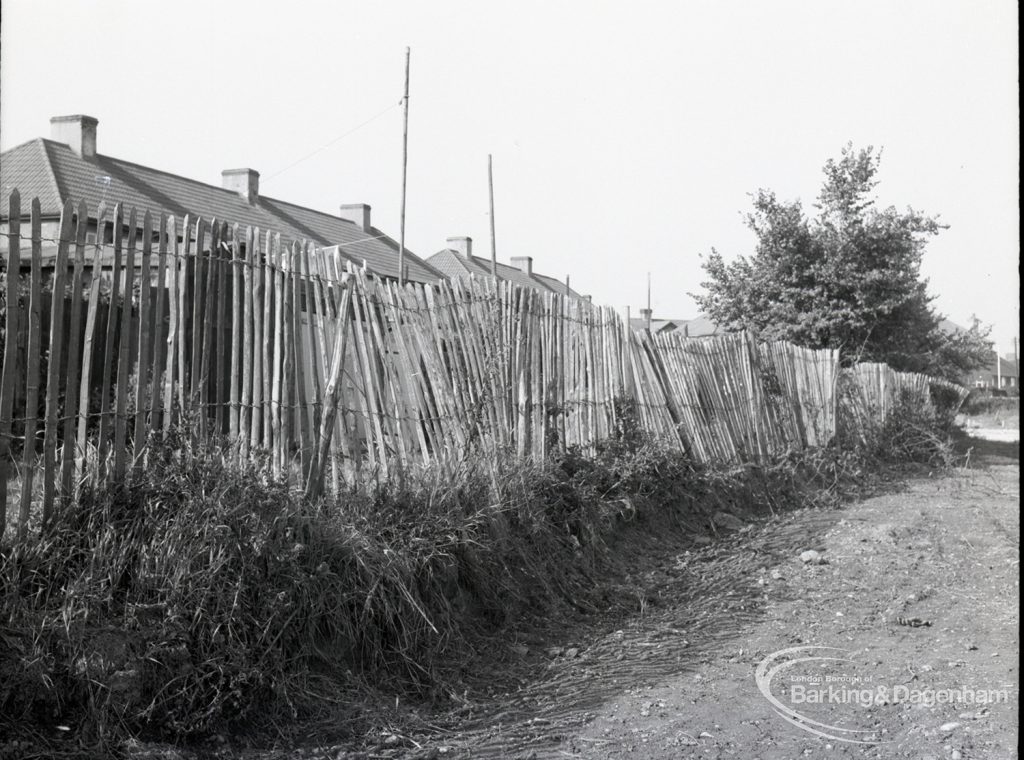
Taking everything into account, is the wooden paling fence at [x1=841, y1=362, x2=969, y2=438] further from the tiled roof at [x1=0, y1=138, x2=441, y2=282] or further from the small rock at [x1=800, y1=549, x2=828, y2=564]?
the tiled roof at [x1=0, y1=138, x2=441, y2=282]

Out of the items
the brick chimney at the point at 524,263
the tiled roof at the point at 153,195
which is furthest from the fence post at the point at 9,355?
the brick chimney at the point at 524,263

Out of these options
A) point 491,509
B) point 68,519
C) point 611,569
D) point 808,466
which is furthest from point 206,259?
point 808,466

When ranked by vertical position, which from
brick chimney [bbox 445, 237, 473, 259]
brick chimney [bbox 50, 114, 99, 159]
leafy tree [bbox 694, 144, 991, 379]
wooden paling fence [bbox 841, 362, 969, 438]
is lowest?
wooden paling fence [bbox 841, 362, 969, 438]

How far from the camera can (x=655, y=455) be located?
7328 millimetres

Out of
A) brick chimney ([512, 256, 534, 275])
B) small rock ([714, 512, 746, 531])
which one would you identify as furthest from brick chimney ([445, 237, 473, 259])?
small rock ([714, 512, 746, 531])

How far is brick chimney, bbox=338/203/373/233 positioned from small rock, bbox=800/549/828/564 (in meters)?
25.0

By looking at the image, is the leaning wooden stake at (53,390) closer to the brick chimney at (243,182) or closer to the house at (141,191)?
the house at (141,191)

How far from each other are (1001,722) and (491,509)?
245cm

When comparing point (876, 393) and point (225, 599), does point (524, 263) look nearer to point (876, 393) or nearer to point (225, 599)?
point (876, 393)

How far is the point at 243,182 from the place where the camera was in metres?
24.6

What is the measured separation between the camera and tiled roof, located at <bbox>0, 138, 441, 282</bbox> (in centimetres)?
1800

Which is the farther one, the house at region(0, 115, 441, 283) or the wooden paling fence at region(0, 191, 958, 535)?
the house at region(0, 115, 441, 283)

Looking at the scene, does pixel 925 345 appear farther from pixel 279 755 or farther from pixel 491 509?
pixel 279 755

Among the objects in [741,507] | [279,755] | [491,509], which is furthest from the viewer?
[741,507]
